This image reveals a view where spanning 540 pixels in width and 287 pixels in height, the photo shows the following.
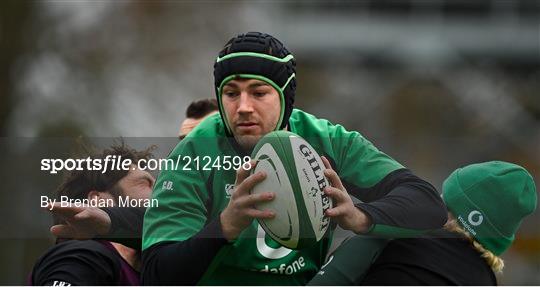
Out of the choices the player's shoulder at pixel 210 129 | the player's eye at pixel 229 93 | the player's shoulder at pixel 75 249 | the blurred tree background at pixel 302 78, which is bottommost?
the player's shoulder at pixel 75 249

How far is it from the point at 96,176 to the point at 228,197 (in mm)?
481

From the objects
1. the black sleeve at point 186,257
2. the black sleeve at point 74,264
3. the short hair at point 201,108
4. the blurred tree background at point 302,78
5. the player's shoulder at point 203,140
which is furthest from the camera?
the short hair at point 201,108

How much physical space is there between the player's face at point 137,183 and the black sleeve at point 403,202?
63 centimetres

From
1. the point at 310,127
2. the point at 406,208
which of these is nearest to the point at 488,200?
the point at 406,208

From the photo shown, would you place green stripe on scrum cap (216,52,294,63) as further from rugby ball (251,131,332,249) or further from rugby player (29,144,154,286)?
rugby player (29,144,154,286)

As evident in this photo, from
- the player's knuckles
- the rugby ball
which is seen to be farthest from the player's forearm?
the player's knuckles

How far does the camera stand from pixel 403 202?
4523mm

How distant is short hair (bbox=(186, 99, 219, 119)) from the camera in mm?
6480

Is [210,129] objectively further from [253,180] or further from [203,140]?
[253,180]

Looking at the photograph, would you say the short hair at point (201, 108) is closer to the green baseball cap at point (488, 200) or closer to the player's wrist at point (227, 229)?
the green baseball cap at point (488, 200)

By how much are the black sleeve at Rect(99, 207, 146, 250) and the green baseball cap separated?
0.96m

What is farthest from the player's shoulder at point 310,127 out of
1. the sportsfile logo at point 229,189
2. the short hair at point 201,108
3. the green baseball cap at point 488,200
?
the short hair at point 201,108

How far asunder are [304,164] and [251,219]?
218 mm

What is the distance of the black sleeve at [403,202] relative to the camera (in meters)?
4.48
